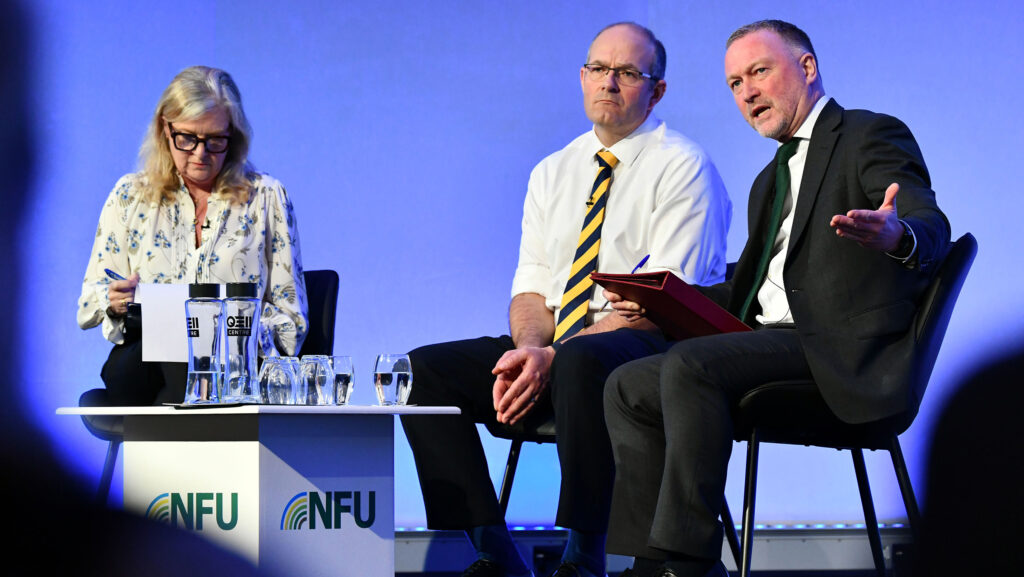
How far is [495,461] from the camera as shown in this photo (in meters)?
3.81

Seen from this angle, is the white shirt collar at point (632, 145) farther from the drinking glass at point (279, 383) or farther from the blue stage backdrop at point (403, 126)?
the drinking glass at point (279, 383)

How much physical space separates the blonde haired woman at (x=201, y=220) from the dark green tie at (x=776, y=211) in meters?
1.27

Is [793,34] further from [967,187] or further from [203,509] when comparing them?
[203,509]

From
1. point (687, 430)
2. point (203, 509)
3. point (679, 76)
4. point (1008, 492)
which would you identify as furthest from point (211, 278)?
point (1008, 492)

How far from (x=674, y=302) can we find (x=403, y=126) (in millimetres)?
1797

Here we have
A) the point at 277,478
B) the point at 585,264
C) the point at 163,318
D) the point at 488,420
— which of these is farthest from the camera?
the point at 585,264

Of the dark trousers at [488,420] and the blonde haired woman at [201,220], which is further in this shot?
the blonde haired woman at [201,220]

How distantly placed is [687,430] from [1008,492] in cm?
135

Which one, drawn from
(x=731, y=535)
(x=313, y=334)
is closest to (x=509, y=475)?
(x=731, y=535)

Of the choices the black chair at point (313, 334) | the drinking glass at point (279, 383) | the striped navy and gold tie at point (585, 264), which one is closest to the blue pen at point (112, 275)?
the black chair at point (313, 334)

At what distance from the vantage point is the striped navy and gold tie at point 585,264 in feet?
9.68

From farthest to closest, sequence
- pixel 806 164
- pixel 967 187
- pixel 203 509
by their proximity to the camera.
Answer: pixel 967 187 < pixel 806 164 < pixel 203 509

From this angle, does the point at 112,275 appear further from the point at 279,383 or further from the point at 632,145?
the point at 632,145

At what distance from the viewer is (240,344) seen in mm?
2244
